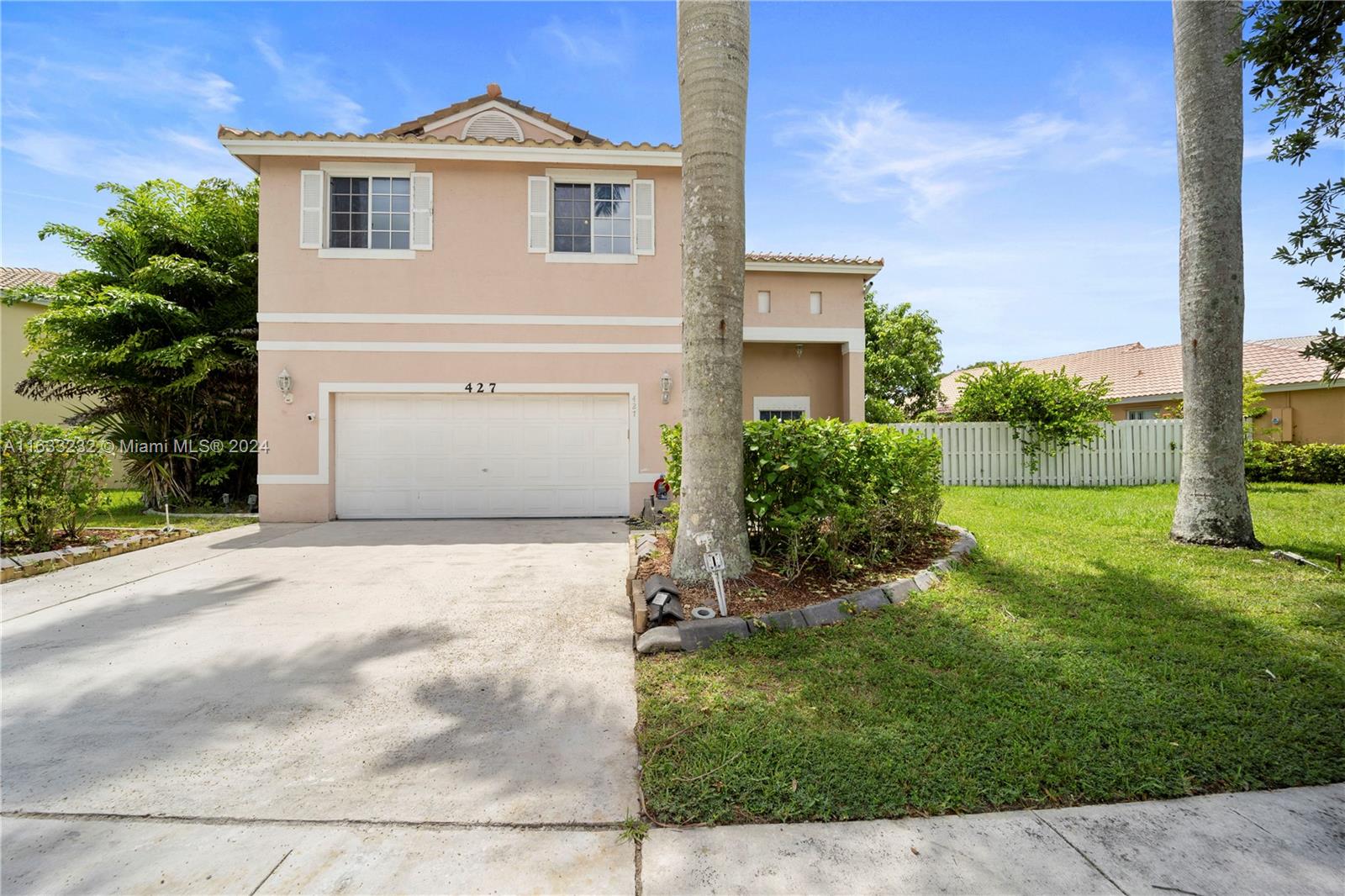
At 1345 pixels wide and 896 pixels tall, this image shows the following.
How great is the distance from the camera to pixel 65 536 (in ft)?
22.8

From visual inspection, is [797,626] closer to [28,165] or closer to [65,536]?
[65,536]

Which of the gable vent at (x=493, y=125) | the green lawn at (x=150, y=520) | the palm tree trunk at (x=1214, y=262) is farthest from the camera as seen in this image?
the gable vent at (x=493, y=125)

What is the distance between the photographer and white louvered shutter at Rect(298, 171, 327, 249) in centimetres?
920

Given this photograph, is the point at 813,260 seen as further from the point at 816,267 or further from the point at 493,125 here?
the point at 493,125

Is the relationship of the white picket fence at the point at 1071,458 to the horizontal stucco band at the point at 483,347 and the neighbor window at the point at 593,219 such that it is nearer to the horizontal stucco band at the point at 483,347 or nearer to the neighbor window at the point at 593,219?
the horizontal stucco band at the point at 483,347

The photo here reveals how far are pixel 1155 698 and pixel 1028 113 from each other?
27.7 feet

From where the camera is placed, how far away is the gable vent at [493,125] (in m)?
11.8

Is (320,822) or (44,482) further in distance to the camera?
(44,482)

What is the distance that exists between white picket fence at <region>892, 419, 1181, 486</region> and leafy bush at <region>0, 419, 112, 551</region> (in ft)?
43.2

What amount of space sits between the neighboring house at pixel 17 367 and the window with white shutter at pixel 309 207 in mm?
9722

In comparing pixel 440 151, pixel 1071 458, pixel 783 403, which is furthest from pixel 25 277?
pixel 1071 458

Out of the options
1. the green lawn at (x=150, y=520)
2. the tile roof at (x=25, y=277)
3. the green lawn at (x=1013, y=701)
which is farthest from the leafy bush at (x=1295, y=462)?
the tile roof at (x=25, y=277)

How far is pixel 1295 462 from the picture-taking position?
1245 centimetres

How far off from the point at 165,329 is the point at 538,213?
6876 mm
